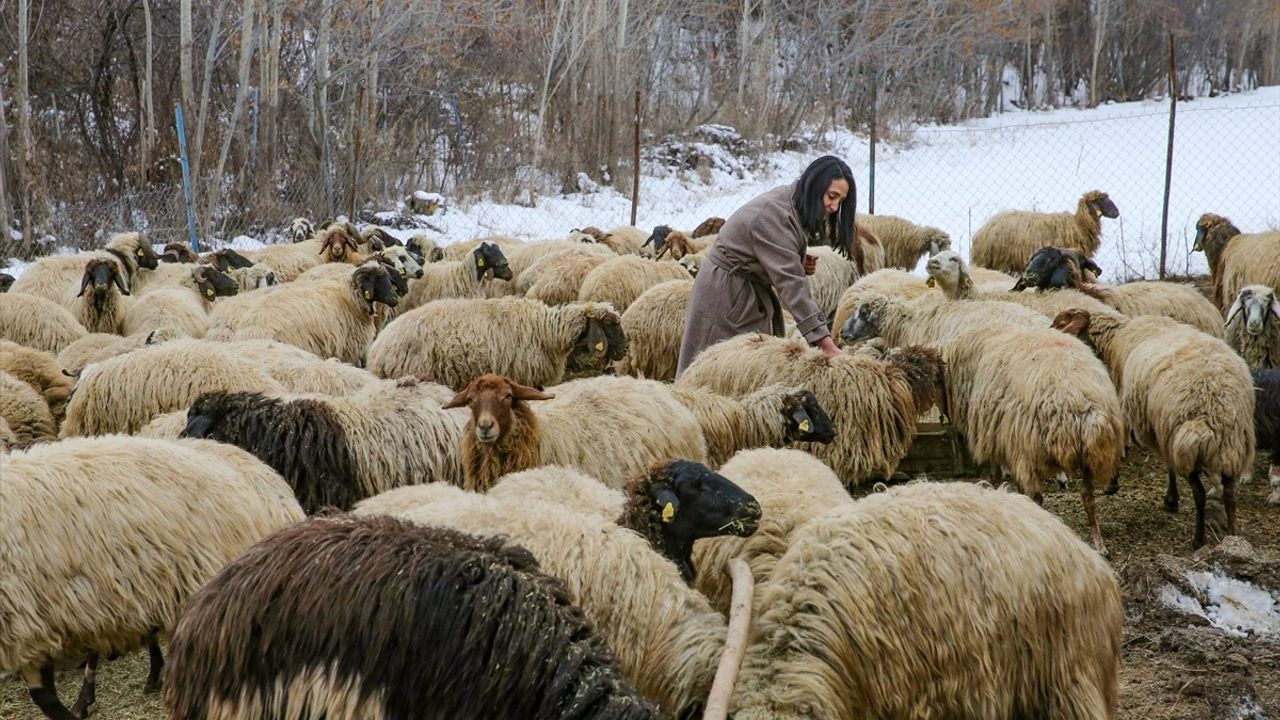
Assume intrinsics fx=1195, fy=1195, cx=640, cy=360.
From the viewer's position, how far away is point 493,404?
5.46m

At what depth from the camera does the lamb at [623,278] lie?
1021cm

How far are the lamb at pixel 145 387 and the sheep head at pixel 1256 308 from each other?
6.25 metres

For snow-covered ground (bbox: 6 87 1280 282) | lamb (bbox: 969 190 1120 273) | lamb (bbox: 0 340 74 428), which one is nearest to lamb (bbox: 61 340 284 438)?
lamb (bbox: 0 340 74 428)

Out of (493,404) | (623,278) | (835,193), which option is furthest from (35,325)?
(835,193)

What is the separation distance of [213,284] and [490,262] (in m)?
2.52

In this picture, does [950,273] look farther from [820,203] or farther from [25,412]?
Result: [25,412]

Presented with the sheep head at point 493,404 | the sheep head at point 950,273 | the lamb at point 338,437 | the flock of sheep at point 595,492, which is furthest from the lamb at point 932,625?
the sheep head at point 950,273

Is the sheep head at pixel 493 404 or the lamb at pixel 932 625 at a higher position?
the sheep head at pixel 493 404

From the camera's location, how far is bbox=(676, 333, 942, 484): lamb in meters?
6.73

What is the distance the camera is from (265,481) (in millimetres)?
4750

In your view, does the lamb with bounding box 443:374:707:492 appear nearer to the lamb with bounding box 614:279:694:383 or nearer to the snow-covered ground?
the lamb with bounding box 614:279:694:383

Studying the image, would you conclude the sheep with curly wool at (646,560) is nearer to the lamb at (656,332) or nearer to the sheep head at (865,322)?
the sheep head at (865,322)

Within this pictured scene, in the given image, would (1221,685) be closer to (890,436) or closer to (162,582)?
(890,436)

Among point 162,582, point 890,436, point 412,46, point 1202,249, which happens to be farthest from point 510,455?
point 412,46
